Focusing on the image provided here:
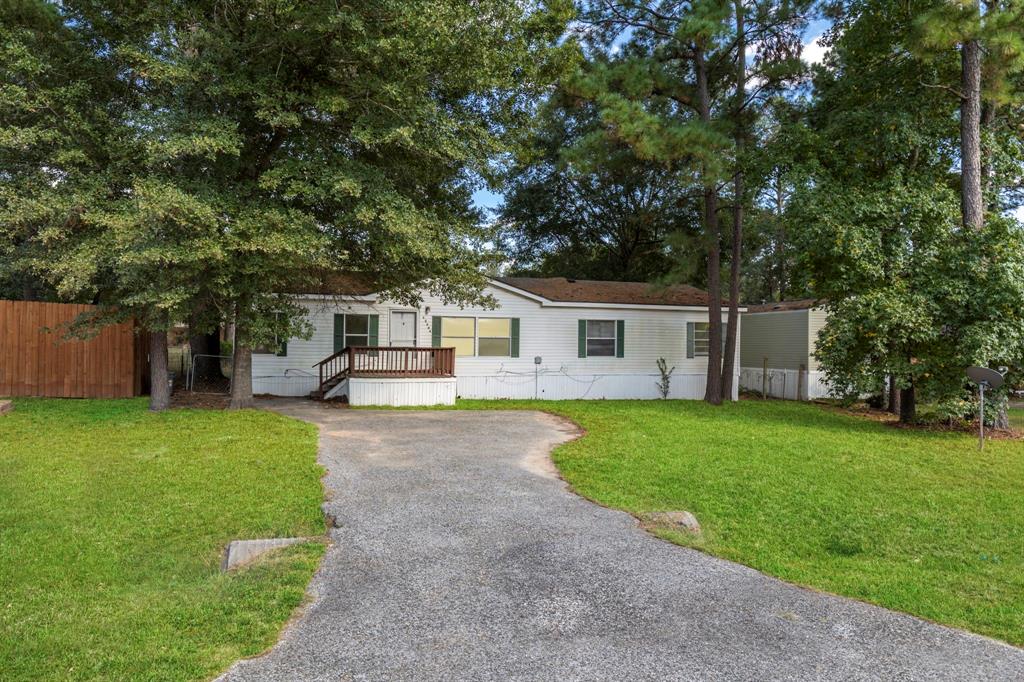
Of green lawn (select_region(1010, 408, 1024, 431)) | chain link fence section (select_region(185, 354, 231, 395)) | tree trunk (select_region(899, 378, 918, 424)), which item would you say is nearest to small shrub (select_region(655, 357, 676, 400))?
tree trunk (select_region(899, 378, 918, 424))

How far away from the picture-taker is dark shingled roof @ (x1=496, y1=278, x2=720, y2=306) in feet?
55.5

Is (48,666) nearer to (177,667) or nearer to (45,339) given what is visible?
(177,667)

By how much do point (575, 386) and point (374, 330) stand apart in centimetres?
548

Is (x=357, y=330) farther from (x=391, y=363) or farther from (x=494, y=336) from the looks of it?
(x=494, y=336)

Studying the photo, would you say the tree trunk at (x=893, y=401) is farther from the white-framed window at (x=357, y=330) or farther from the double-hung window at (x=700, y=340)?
the white-framed window at (x=357, y=330)

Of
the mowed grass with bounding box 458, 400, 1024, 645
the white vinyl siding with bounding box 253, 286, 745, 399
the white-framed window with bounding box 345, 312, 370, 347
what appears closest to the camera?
the mowed grass with bounding box 458, 400, 1024, 645

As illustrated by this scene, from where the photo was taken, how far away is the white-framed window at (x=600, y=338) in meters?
17.1

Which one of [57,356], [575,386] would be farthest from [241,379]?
[575,386]

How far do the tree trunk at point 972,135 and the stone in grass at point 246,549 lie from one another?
1255cm

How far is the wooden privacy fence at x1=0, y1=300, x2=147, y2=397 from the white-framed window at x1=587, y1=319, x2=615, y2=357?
10669 millimetres

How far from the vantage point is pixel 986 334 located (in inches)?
413

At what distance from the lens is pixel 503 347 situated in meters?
16.2

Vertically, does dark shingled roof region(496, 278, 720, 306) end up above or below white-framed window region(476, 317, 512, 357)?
above

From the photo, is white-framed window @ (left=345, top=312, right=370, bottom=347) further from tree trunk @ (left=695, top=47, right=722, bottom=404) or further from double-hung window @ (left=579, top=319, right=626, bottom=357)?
tree trunk @ (left=695, top=47, right=722, bottom=404)
